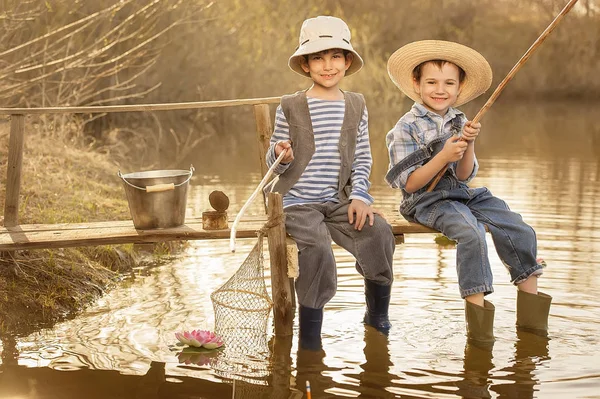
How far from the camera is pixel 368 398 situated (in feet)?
16.0

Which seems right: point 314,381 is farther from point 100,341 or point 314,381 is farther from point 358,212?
point 100,341

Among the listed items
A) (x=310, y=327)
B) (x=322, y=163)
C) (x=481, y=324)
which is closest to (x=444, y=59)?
(x=322, y=163)

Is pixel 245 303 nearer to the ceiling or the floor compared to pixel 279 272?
nearer to the floor

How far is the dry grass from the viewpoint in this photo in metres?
6.41

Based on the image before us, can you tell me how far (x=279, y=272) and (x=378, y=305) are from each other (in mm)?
705

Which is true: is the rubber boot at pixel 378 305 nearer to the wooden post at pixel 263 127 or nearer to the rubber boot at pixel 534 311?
the rubber boot at pixel 534 311

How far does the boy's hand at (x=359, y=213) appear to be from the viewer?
5469 mm

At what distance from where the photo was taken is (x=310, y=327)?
548cm

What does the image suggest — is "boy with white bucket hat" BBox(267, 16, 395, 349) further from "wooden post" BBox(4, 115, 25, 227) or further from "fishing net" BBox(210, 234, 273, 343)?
"wooden post" BBox(4, 115, 25, 227)

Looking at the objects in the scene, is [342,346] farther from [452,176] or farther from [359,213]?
[452,176]

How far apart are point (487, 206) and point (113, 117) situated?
15141mm

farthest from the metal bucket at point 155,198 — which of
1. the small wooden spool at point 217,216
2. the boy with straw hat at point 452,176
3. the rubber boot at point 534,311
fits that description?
the rubber boot at point 534,311

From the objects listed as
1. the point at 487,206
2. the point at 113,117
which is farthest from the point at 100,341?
the point at 113,117

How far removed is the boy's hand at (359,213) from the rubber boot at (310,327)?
1.61 ft
